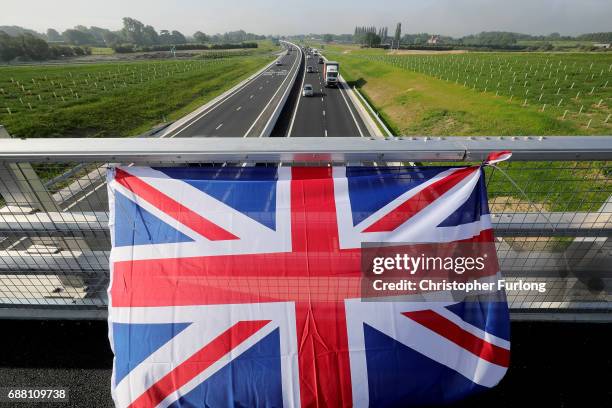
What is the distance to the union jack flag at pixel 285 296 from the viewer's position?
1.88 metres

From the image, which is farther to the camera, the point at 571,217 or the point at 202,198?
the point at 571,217

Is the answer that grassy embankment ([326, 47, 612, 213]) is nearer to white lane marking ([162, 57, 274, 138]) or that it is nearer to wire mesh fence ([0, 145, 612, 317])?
white lane marking ([162, 57, 274, 138])

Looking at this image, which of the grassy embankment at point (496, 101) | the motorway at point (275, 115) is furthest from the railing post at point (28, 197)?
the grassy embankment at point (496, 101)

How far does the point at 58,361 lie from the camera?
2494 mm

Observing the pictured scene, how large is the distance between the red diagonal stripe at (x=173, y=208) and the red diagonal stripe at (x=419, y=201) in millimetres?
1033

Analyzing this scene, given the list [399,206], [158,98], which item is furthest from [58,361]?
[158,98]

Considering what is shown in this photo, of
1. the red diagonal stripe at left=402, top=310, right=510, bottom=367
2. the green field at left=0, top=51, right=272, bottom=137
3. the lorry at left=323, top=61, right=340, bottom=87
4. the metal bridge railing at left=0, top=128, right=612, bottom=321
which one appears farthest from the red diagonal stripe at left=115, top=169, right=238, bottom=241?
the lorry at left=323, top=61, right=340, bottom=87

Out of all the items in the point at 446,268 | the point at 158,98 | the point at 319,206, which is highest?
the point at 319,206

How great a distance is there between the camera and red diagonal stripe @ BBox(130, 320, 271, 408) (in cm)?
187

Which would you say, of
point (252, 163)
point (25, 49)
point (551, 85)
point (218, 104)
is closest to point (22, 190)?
point (252, 163)

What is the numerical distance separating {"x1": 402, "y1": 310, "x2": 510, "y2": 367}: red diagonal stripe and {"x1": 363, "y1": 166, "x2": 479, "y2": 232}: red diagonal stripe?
0.60m

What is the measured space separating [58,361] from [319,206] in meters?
2.55

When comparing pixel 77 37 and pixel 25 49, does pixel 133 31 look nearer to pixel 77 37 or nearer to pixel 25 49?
pixel 77 37

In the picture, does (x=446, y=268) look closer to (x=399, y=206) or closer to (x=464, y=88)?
(x=399, y=206)
